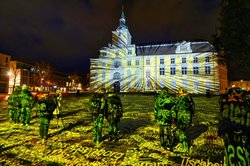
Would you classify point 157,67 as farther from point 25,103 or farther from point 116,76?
point 25,103

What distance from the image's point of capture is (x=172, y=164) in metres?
5.37

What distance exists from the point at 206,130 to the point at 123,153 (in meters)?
5.00

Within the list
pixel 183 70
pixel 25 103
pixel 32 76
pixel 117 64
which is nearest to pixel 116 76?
pixel 117 64

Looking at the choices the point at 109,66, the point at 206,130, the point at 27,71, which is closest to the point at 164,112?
the point at 206,130

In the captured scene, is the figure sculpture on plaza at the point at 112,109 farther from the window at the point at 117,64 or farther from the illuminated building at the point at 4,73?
the illuminated building at the point at 4,73

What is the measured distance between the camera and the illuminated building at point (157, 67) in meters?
49.1

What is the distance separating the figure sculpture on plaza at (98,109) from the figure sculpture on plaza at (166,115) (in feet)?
6.74

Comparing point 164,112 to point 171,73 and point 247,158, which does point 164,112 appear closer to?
point 247,158

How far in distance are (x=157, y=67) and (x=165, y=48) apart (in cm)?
617

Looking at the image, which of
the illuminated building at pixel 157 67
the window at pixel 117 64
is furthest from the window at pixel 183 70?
the window at pixel 117 64

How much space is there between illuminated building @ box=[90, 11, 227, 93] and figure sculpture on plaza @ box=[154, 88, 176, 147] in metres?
44.0

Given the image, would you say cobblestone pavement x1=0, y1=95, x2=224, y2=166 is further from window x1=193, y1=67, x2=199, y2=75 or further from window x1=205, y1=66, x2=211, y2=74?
window x1=193, y1=67, x2=199, y2=75

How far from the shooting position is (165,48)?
54.4 metres

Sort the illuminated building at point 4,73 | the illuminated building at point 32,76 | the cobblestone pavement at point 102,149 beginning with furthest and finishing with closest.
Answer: the illuminated building at point 32,76
the illuminated building at point 4,73
the cobblestone pavement at point 102,149
